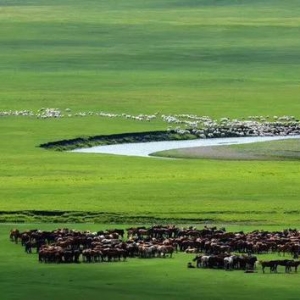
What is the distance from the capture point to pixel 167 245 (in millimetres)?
36406

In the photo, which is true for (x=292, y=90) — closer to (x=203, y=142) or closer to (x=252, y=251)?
(x=203, y=142)

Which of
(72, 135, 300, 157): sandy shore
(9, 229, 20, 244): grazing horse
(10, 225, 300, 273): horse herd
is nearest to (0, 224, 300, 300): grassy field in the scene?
(10, 225, 300, 273): horse herd

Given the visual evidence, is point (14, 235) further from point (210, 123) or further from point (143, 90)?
point (143, 90)

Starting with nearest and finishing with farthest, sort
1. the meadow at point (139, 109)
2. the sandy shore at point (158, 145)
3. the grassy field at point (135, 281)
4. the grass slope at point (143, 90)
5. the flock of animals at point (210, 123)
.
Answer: the grassy field at point (135, 281)
the meadow at point (139, 109)
the grass slope at point (143, 90)
the sandy shore at point (158, 145)
the flock of animals at point (210, 123)

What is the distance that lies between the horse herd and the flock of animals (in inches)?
1225

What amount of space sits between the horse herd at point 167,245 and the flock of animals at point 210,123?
3112cm

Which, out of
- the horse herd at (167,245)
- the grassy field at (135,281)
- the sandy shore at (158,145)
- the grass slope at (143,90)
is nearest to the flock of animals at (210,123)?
the sandy shore at (158,145)

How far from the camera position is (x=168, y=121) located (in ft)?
244

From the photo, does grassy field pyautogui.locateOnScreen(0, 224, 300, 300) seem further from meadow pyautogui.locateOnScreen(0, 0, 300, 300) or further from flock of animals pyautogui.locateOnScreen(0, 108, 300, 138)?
flock of animals pyautogui.locateOnScreen(0, 108, 300, 138)

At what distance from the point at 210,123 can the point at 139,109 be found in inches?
299

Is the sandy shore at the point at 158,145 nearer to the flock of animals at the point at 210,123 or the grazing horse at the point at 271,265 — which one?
the flock of animals at the point at 210,123

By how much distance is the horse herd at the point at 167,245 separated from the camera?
3450 cm

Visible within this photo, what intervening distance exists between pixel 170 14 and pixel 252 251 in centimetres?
10775

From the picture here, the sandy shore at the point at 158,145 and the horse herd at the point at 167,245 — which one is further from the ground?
the sandy shore at the point at 158,145
